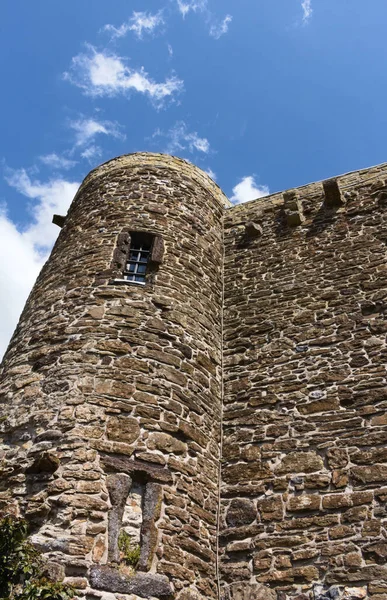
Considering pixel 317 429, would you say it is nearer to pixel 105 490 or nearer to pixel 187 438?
pixel 187 438

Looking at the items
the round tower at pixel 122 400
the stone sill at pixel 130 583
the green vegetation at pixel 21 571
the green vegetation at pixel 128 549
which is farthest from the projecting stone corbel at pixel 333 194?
the green vegetation at pixel 21 571

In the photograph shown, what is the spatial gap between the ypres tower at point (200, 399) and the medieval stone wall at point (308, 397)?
0.08ft

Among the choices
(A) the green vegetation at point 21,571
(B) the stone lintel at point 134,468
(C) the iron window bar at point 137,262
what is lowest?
(A) the green vegetation at point 21,571

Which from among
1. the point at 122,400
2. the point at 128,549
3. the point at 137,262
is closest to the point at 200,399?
the point at 122,400

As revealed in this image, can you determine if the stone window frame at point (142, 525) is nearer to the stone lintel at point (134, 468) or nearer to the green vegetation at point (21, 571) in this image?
the stone lintel at point (134, 468)

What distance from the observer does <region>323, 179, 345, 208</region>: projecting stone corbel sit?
34.2 feet

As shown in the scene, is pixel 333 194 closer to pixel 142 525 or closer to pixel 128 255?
pixel 128 255

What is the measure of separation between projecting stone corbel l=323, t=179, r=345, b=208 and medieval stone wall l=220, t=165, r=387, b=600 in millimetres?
19

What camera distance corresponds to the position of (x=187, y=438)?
7.21m

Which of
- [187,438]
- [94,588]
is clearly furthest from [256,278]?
[94,588]

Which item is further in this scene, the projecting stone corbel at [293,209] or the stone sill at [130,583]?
the projecting stone corbel at [293,209]

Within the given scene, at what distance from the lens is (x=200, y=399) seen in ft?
25.8

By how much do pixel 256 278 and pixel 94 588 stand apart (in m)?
6.02

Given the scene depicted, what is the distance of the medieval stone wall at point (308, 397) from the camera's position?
21.5ft
